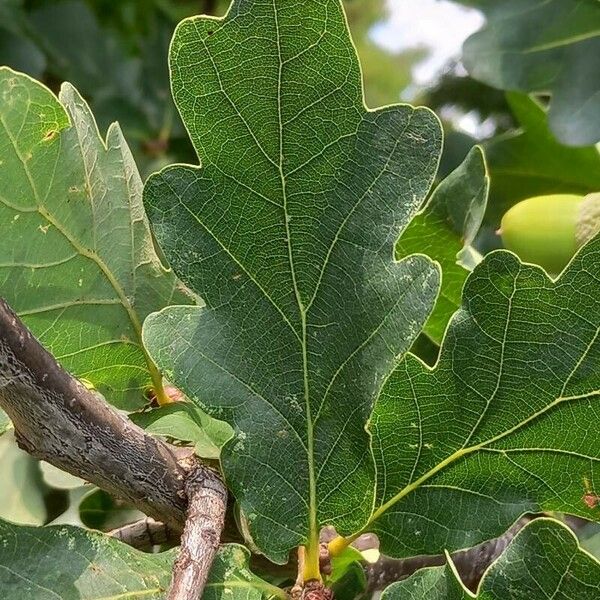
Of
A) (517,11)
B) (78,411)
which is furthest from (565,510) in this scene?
(517,11)

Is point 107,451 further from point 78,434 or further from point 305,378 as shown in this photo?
point 305,378

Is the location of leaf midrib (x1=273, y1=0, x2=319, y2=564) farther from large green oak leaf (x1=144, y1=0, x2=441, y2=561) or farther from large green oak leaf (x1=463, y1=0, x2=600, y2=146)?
large green oak leaf (x1=463, y1=0, x2=600, y2=146)

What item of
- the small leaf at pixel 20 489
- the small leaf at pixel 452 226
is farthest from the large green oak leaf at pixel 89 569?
the small leaf at pixel 20 489

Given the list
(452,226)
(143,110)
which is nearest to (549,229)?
(452,226)

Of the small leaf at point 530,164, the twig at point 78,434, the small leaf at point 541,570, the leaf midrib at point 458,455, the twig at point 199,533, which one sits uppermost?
the twig at point 78,434

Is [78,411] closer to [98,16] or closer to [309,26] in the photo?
[309,26]

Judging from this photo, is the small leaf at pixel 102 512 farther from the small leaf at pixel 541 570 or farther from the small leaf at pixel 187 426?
the small leaf at pixel 541 570

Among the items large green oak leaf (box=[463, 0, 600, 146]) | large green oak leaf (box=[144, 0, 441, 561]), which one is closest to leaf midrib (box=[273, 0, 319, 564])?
large green oak leaf (box=[144, 0, 441, 561])

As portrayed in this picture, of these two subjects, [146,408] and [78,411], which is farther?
[146,408]
